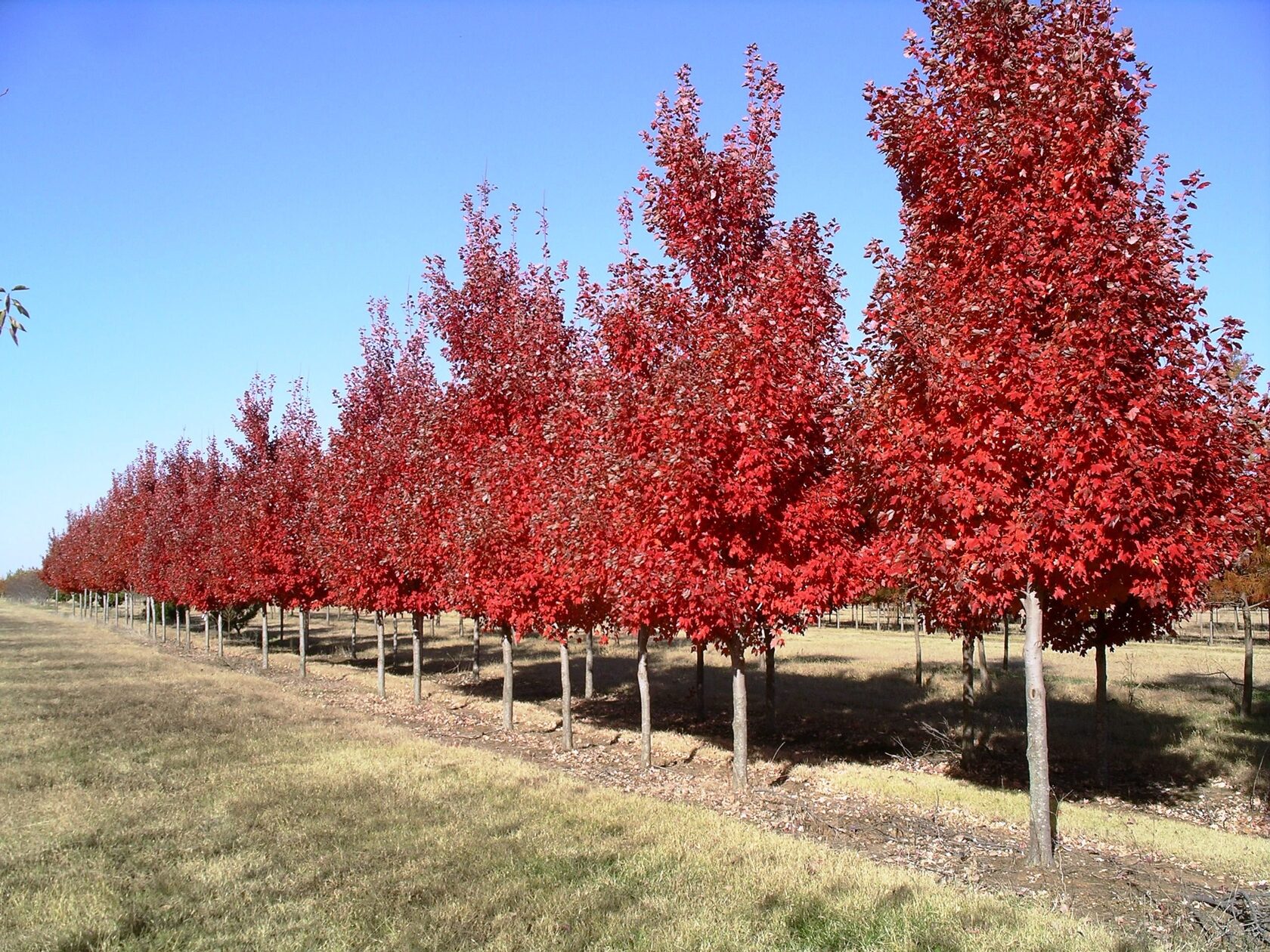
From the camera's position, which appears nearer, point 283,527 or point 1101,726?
point 1101,726

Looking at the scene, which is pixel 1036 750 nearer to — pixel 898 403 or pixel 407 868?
pixel 898 403

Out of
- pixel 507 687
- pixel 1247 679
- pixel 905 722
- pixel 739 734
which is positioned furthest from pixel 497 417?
pixel 1247 679

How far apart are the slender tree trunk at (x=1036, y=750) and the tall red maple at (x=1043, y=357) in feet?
0.07

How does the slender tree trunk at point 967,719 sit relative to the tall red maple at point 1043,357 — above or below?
below

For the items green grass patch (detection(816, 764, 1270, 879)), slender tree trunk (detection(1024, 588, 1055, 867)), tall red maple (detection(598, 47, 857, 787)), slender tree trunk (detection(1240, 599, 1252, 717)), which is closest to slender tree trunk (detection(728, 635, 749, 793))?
tall red maple (detection(598, 47, 857, 787))

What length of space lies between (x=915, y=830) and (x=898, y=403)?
477 centimetres

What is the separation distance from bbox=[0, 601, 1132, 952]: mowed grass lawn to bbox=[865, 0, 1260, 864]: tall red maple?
8.92 ft

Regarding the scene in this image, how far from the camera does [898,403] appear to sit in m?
9.20

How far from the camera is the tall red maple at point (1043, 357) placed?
7.79 metres

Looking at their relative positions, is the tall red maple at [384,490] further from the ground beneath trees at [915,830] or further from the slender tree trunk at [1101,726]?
the slender tree trunk at [1101,726]

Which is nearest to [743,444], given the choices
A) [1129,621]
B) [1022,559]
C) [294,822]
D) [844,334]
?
[844,334]

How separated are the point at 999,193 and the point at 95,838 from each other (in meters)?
11.1

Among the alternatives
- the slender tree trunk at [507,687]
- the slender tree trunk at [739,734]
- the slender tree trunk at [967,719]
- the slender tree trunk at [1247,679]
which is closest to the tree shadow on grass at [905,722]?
the slender tree trunk at [967,719]

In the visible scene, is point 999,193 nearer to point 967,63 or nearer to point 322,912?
point 967,63
